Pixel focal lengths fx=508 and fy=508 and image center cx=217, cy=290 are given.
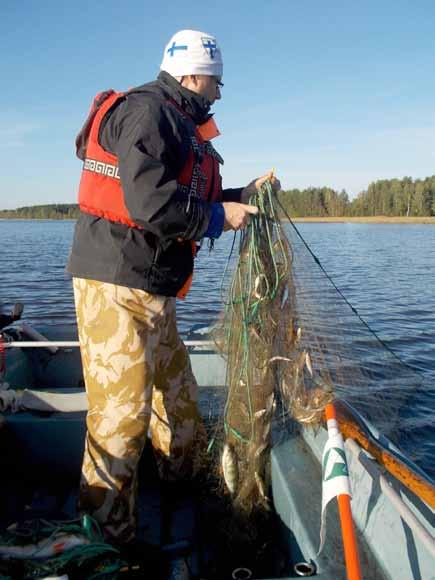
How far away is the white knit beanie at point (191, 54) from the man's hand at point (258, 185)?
0.64 m

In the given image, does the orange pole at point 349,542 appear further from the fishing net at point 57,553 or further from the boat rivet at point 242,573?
the fishing net at point 57,553

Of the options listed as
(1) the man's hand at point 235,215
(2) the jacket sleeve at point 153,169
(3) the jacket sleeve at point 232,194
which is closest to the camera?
(2) the jacket sleeve at point 153,169

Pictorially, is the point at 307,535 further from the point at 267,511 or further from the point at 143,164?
the point at 143,164

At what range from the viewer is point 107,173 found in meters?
2.53

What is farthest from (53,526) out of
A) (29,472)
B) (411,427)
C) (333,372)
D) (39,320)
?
(39,320)

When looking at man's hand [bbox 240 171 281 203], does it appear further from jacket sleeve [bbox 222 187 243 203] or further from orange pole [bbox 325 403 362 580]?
orange pole [bbox 325 403 362 580]

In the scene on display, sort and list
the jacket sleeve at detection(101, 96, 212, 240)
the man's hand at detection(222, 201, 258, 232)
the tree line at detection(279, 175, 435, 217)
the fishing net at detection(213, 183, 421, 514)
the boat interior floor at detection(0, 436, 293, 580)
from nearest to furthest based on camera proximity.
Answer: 1. the jacket sleeve at detection(101, 96, 212, 240)
2. the boat interior floor at detection(0, 436, 293, 580)
3. the man's hand at detection(222, 201, 258, 232)
4. the fishing net at detection(213, 183, 421, 514)
5. the tree line at detection(279, 175, 435, 217)

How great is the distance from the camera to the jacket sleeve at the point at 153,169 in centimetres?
225

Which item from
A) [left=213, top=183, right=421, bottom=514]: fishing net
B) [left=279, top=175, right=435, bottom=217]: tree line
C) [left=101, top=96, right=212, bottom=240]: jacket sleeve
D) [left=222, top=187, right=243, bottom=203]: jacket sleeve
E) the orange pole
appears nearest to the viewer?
the orange pole

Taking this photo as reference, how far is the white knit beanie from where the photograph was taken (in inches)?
102

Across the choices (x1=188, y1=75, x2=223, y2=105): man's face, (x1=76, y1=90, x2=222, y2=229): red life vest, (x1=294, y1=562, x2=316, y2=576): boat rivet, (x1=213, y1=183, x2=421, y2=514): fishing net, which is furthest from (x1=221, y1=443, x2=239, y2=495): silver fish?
(x1=188, y1=75, x2=223, y2=105): man's face

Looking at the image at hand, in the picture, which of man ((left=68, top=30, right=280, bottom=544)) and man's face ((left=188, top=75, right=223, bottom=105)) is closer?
man ((left=68, top=30, right=280, bottom=544))

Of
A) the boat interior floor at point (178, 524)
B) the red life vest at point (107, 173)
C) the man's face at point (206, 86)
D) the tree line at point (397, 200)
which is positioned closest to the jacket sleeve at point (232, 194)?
the red life vest at point (107, 173)

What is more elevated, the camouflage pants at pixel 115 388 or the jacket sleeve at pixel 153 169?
the jacket sleeve at pixel 153 169
